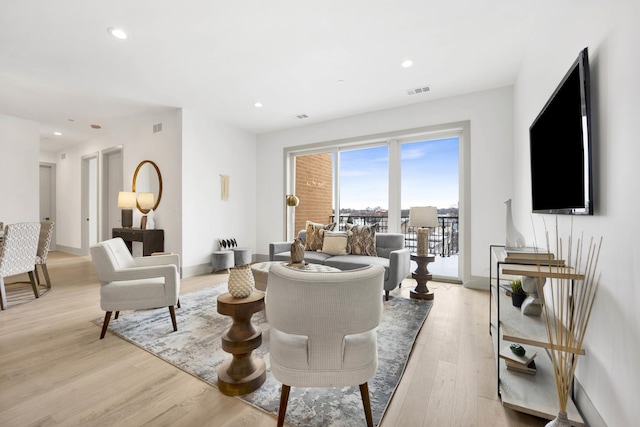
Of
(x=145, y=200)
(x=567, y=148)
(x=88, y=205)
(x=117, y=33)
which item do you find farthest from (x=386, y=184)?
(x=88, y=205)

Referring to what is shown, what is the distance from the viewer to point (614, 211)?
4.07 feet

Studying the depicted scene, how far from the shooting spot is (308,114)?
4930mm

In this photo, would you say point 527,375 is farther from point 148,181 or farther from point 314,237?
point 148,181

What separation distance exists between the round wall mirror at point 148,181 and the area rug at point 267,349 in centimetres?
224

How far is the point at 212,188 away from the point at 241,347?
12.9ft

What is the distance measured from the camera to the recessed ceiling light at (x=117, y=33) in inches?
102

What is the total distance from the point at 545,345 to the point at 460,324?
140 centimetres

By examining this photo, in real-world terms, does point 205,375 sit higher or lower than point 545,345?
lower

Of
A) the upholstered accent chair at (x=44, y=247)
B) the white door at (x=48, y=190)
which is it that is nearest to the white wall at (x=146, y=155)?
the white door at (x=48, y=190)

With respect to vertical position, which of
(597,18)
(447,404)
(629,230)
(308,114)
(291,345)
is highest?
(308,114)

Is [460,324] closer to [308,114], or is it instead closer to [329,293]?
[329,293]

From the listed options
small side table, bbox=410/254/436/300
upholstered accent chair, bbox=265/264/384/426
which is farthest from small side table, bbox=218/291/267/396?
small side table, bbox=410/254/436/300

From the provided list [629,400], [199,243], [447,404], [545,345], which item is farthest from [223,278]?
[629,400]

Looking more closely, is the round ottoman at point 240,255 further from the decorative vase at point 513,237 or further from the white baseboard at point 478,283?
the decorative vase at point 513,237
